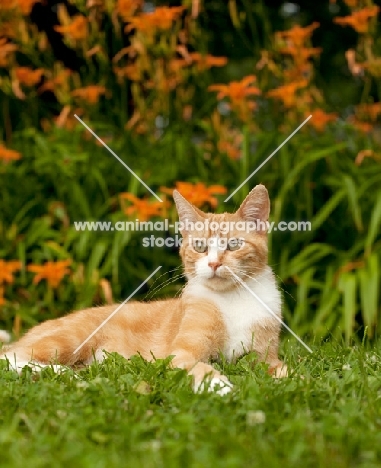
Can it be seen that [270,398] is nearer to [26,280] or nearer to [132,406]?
[132,406]

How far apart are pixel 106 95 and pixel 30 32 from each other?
32.3 inches

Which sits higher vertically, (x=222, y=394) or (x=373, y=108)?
(x=373, y=108)

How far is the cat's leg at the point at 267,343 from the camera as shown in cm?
363

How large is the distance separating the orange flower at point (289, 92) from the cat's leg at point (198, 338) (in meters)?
2.08

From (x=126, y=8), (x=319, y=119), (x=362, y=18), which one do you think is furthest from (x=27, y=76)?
(x=362, y=18)

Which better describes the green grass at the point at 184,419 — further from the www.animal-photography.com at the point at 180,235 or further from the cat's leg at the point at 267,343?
the cat's leg at the point at 267,343

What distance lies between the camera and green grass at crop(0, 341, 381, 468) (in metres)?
2.24

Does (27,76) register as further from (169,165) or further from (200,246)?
(200,246)

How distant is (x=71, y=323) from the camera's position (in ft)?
13.2

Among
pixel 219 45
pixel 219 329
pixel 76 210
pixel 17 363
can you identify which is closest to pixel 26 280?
pixel 76 210

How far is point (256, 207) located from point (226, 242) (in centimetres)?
26

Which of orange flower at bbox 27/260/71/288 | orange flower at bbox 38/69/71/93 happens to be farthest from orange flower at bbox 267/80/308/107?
orange flower at bbox 27/260/71/288

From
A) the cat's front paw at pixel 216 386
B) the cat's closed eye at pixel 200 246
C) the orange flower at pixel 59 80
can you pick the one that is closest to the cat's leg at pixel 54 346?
the cat's closed eye at pixel 200 246

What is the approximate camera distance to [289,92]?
5.21 m
